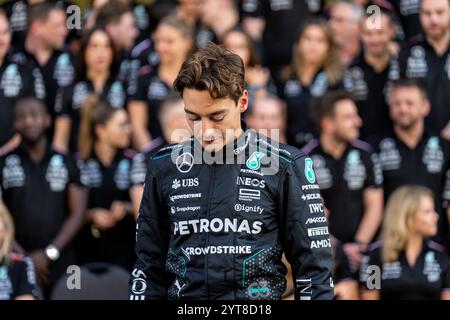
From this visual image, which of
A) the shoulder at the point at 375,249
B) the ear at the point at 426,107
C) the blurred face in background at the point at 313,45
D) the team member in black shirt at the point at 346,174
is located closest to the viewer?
the shoulder at the point at 375,249

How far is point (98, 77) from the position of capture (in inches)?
364

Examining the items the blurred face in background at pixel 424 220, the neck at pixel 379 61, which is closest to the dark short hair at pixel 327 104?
the neck at pixel 379 61

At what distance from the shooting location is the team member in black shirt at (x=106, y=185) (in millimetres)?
8445

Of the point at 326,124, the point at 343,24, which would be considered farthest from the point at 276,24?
the point at 326,124

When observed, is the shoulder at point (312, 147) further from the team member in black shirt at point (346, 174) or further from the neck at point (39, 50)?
the neck at point (39, 50)

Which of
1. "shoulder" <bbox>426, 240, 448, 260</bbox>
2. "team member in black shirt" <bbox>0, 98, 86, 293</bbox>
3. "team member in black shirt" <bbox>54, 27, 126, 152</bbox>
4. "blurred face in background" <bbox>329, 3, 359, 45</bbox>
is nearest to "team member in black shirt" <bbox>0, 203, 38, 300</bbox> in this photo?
"team member in black shirt" <bbox>0, 98, 86, 293</bbox>

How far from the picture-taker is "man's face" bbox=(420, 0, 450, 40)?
9.13 meters

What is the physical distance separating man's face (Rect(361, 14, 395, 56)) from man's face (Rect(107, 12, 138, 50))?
2190mm

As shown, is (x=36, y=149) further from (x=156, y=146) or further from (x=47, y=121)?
(x=156, y=146)

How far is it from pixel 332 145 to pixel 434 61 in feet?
4.24

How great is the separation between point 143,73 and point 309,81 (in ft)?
4.97

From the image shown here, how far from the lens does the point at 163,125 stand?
8.61 meters

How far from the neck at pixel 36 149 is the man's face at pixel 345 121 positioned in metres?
2.43

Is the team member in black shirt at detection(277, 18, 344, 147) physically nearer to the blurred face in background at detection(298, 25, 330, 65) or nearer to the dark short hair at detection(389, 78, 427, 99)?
the blurred face in background at detection(298, 25, 330, 65)
